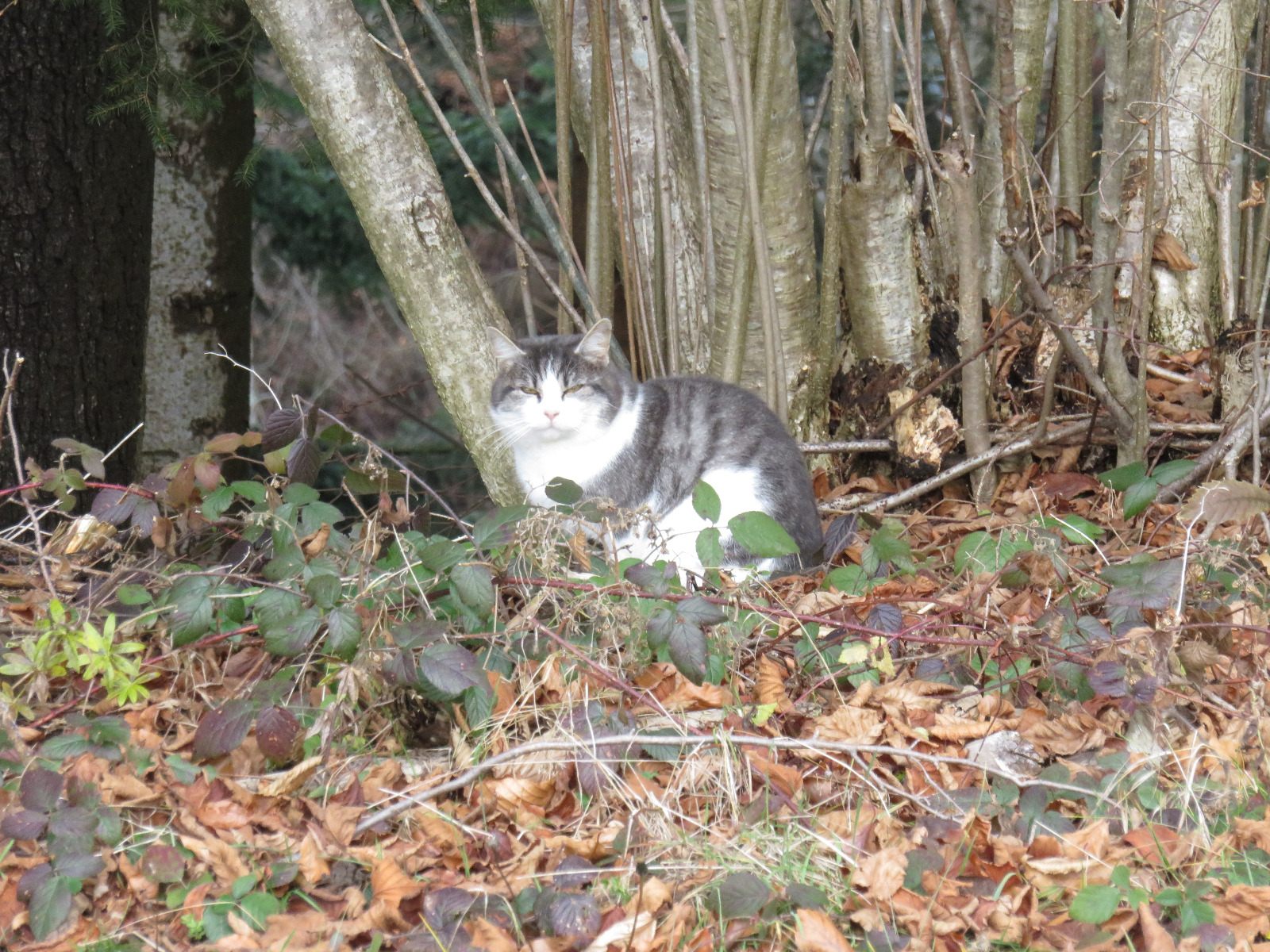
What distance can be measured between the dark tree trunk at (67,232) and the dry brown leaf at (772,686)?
2306 mm

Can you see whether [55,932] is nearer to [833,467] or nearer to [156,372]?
[833,467]

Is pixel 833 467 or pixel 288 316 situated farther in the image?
pixel 288 316

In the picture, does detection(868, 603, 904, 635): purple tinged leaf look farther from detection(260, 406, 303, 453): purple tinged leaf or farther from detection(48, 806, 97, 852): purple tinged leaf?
detection(48, 806, 97, 852): purple tinged leaf

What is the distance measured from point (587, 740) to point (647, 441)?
4.42 feet

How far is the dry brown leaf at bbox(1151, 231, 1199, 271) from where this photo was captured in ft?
12.3

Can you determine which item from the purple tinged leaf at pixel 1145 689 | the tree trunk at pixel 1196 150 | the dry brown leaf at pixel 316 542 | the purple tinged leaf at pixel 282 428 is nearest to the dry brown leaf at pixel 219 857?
the dry brown leaf at pixel 316 542

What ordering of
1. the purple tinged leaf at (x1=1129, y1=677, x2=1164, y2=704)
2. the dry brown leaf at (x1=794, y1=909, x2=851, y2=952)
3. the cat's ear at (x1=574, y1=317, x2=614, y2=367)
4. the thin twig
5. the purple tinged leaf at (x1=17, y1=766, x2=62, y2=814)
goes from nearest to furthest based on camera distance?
the dry brown leaf at (x1=794, y1=909, x2=851, y2=952), the purple tinged leaf at (x1=17, y1=766, x2=62, y2=814), the purple tinged leaf at (x1=1129, y1=677, x2=1164, y2=704), the thin twig, the cat's ear at (x1=574, y1=317, x2=614, y2=367)

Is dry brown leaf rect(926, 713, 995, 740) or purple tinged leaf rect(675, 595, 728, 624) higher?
purple tinged leaf rect(675, 595, 728, 624)

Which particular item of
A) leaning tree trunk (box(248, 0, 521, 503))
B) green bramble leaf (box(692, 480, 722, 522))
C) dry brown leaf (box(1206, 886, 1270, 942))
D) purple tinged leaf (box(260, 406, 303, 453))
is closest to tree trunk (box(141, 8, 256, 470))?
leaning tree trunk (box(248, 0, 521, 503))

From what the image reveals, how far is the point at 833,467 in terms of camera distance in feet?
12.9

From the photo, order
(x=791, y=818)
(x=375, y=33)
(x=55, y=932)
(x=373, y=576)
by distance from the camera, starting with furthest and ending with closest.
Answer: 1. (x=375, y=33)
2. (x=373, y=576)
3. (x=791, y=818)
4. (x=55, y=932)

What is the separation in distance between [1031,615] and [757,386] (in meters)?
1.51

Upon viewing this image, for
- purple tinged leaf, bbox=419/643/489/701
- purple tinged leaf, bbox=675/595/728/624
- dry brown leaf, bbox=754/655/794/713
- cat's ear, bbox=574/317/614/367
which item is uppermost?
cat's ear, bbox=574/317/614/367

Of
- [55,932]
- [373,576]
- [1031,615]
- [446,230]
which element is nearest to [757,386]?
[446,230]
